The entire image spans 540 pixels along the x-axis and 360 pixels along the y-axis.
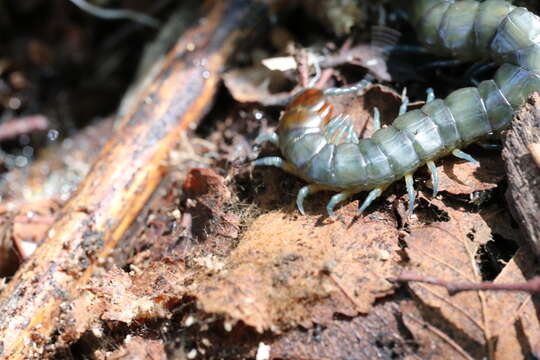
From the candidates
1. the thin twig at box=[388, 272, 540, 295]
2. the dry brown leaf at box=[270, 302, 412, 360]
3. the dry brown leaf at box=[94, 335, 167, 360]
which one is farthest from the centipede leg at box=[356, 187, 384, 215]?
the dry brown leaf at box=[94, 335, 167, 360]

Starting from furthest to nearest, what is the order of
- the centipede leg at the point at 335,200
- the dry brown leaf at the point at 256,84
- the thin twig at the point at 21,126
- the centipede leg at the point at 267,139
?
the thin twig at the point at 21,126
the dry brown leaf at the point at 256,84
the centipede leg at the point at 267,139
the centipede leg at the point at 335,200

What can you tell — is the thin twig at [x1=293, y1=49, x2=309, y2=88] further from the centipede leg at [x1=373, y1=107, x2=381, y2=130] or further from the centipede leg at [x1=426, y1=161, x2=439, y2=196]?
the centipede leg at [x1=426, y1=161, x2=439, y2=196]

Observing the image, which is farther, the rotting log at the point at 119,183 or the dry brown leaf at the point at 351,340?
the rotting log at the point at 119,183

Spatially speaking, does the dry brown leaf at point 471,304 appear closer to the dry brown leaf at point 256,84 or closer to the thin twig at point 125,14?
the dry brown leaf at point 256,84

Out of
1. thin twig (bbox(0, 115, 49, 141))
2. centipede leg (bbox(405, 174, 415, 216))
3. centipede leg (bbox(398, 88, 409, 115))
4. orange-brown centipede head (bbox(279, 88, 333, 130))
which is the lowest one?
thin twig (bbox(0, 115, 49, 141))

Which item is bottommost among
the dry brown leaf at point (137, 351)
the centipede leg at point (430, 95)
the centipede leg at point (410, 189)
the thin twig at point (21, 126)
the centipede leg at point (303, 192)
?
the thin twig at point (21, 126)

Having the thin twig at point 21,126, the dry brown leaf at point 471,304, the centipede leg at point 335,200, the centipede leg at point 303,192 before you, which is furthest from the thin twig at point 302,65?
the thin twig at point 21,126

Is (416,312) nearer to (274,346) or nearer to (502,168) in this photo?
(274,346)
